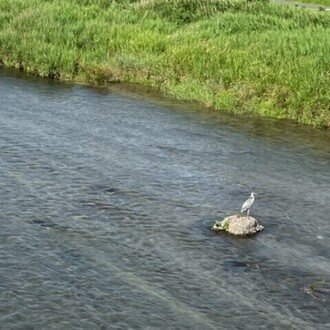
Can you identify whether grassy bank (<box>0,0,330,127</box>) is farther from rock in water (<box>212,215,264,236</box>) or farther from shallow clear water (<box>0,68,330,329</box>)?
rock in water (<box>212,215,264,236</box>)

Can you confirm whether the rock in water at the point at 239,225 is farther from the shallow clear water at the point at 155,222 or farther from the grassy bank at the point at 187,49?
the grassy bank at the point at 187,49

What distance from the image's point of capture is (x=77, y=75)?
23.5 meters

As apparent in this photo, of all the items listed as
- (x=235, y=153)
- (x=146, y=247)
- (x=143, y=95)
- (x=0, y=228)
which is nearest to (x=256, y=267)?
(x=146, y=247)

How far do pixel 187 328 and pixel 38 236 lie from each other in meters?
3.10

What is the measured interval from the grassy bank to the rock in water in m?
8.51

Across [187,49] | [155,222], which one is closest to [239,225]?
[155,222]

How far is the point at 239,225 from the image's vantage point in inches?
445

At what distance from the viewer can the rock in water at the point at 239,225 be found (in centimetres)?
1127

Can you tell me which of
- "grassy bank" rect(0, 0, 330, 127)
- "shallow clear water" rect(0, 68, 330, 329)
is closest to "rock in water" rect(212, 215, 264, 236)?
"shallow clear water" rect(0, 68, 330, 329)

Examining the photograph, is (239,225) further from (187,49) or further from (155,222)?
(187,49)

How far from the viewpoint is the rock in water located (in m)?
11.3

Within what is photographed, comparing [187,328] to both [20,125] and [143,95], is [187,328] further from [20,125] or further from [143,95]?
[143,95]

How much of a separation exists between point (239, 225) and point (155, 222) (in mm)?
1353

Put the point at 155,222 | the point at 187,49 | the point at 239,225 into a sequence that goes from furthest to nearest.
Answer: the point at 187,49 → the point at 155,222 → the point at 239,225
